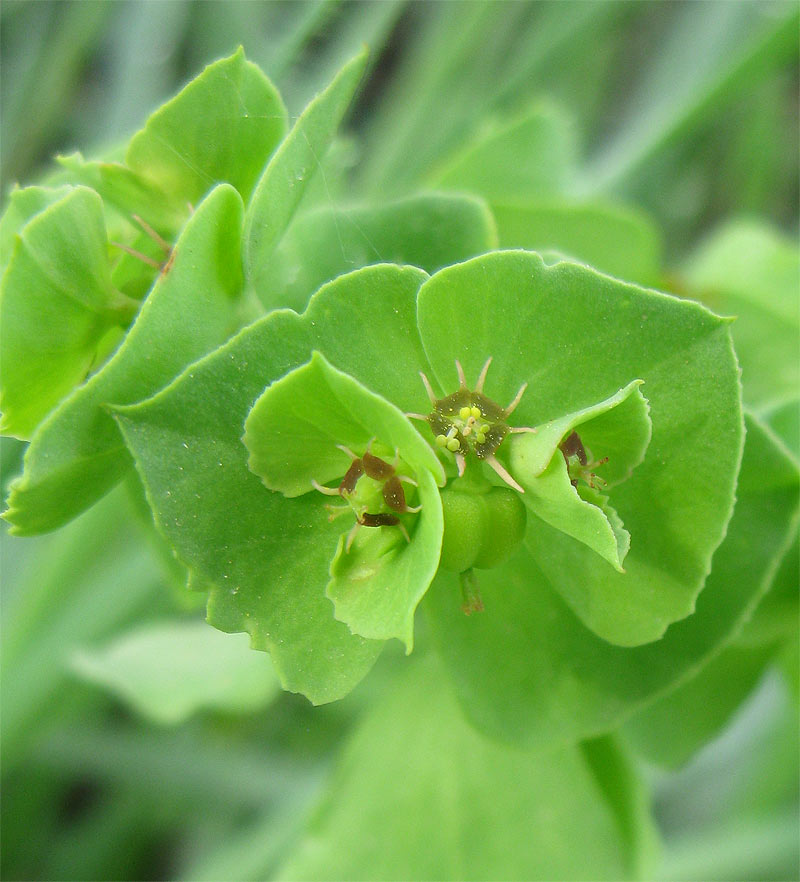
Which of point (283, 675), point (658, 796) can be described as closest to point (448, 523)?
point (283, 675)

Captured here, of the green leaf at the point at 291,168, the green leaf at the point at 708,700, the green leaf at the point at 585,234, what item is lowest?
the green leaf at the point at 708,700

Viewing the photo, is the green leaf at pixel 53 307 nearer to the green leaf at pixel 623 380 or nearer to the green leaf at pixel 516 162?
the green leaf at pixel 623 380

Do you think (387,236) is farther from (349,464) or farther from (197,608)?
(197,608)

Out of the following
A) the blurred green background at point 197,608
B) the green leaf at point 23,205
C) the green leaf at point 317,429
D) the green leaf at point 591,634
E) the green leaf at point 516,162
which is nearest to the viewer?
the green leaf at point 317,429

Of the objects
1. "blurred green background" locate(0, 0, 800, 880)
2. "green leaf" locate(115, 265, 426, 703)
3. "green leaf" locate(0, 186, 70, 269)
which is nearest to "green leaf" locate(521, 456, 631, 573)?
"green leaf" locate(115, 265, 426, 703)

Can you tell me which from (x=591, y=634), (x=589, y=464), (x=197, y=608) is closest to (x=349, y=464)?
(x=589, y=464)

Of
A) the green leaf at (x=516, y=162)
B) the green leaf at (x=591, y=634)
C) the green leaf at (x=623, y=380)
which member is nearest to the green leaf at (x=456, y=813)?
the green leaf at (x=591, y=634)

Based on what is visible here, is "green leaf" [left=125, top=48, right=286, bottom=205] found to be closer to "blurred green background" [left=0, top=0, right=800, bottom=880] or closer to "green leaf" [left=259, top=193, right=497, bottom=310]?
"green leaf" [left=259, top=193, right=497, bottom=310]
